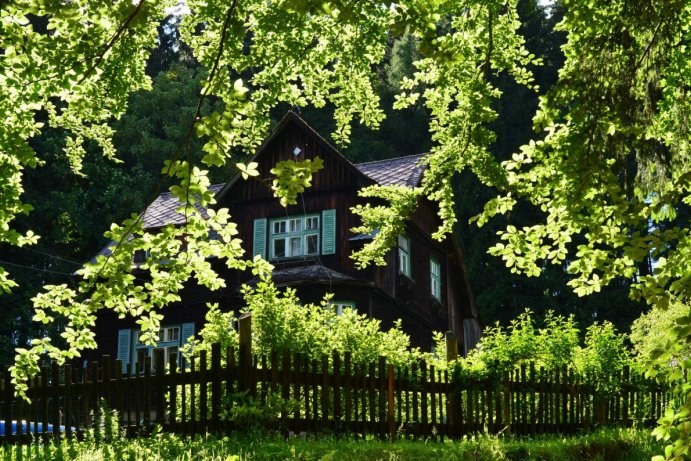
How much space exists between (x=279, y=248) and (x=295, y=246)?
0.54 meters

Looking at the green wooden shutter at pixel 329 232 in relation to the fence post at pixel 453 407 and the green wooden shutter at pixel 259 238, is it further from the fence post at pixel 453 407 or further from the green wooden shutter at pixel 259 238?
the fence post at pixel 453 407

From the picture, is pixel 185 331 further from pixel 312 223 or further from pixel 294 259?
pixel 312 223

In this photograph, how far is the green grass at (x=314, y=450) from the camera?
9.77 metres

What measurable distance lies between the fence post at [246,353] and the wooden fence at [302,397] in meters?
0.01

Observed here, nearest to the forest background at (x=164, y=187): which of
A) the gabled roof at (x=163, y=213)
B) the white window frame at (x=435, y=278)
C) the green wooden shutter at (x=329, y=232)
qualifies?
the gabled roof at (x=163, y=213)

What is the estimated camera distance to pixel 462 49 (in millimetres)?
10875

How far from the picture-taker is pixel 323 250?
2594 centimetres

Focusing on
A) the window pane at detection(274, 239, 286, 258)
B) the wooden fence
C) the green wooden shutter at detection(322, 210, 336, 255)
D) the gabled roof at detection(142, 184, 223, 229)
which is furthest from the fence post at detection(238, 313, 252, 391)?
the gabled roof at detection(142, 184, 223, 229)

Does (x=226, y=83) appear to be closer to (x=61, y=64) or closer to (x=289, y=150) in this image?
(x=61, y=64)

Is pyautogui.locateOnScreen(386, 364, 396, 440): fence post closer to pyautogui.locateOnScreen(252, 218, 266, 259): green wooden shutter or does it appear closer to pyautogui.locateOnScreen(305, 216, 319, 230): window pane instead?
pyautogui.locateOnScreen(305, 216, 319, 230): window pane

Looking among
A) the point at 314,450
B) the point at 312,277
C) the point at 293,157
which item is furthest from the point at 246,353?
the point at 293,157

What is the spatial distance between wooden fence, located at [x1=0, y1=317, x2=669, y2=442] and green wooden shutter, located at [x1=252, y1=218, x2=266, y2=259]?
1246cm

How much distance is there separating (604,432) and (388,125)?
34.5m

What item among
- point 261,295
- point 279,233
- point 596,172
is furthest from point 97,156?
point 596,172
